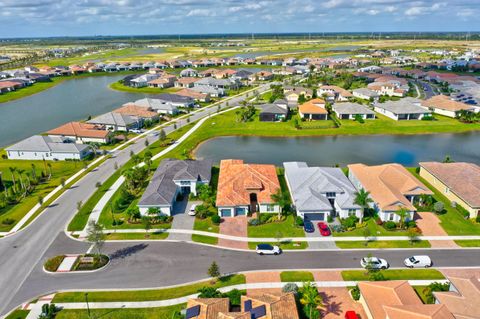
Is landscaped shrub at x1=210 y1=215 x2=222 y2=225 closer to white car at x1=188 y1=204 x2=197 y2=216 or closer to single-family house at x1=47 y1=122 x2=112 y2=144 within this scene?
white car at x1=188 y1=204 x2=197 y2=216

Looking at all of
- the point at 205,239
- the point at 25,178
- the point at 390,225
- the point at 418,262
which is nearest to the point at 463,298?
→ the point at 418,262

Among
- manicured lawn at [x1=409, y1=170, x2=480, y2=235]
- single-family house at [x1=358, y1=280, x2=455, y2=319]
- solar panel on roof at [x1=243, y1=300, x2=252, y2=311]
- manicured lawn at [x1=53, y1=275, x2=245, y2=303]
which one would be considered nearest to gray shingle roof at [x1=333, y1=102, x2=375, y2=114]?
manicured lawn at [x1=409, y1=170, x2=480, y2=235]

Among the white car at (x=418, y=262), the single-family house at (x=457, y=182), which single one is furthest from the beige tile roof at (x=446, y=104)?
the white car at (x=418, y=262)

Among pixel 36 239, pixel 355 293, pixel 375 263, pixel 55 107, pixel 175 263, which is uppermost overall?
pixel 55 107

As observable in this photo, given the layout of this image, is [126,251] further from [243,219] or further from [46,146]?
[46,146]

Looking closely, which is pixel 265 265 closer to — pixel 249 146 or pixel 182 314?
pixel 182 314

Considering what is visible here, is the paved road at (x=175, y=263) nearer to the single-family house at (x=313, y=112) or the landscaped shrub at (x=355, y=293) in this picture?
the landscaped shrub at (x=355, y=293)

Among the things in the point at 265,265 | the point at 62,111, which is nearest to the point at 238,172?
the point at 265,265
